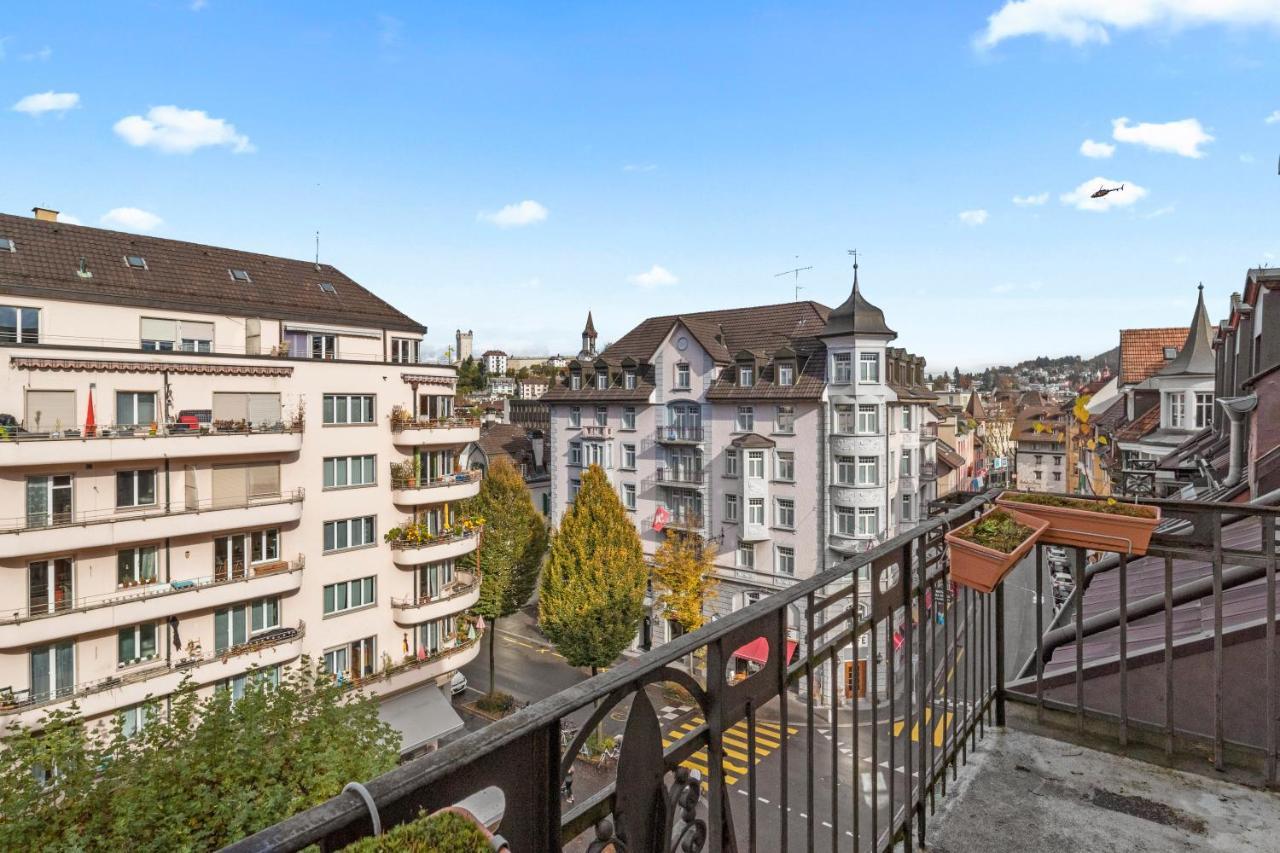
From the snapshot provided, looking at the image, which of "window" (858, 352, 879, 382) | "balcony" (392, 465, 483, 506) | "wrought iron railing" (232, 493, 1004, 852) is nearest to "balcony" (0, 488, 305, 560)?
"balcony" (392, 465, 483, 506)

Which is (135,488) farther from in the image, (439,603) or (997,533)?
(997,533)

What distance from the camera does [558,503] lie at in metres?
30.1

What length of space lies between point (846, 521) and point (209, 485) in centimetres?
1835

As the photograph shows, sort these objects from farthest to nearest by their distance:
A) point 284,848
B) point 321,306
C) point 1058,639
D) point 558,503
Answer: point 558,503
point 321,306
point 1058,639
point 284,848

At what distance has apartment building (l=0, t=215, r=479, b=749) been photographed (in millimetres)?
13711

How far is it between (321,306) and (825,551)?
717 inches

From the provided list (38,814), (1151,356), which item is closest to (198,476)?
(38,814)

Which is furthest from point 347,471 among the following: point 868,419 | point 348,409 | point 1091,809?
point 1091,809

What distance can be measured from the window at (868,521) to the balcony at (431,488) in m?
12.5

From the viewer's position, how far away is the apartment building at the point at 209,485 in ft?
45.0

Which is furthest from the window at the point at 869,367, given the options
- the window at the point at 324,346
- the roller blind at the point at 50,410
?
the roller blind at the point at 50,410

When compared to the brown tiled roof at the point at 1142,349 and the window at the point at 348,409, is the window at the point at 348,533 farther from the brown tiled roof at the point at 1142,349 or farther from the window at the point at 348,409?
the brown tiled roof at the point at 1142,349

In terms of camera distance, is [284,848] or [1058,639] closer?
[284,848]

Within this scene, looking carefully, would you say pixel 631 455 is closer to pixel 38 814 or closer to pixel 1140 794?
→ pixel 38 814
